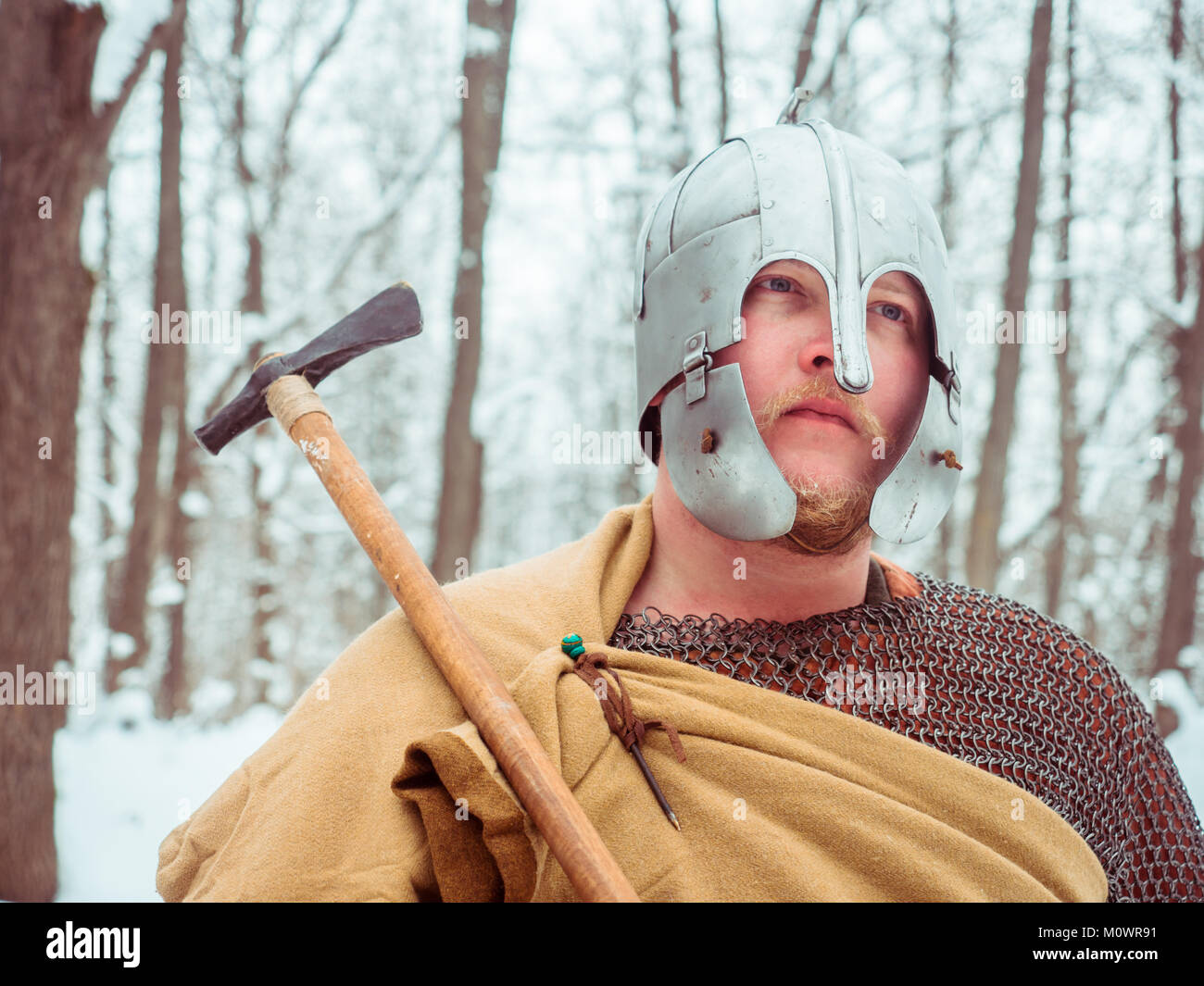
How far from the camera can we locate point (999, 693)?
7.52 feet

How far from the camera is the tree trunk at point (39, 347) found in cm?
397

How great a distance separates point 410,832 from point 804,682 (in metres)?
0.91

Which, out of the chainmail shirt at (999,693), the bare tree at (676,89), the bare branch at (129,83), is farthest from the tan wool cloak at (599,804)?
the bare tree at (676,89)

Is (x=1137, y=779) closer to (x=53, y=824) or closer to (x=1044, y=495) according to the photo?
(x=53, y=824)

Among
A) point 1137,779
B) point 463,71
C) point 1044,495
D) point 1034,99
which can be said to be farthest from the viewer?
point 1044,495

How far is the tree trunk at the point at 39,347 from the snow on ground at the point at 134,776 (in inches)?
11.3

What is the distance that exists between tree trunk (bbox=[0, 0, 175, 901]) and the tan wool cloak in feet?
9.04

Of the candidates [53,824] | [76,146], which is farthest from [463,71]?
[53,824]

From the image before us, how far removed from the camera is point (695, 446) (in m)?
2.17

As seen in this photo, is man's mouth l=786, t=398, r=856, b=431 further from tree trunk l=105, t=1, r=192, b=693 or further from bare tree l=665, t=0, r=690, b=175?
bare tree l=665, t=0, r=690, b=175

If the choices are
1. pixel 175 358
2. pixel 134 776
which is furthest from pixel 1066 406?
pixel 134 776

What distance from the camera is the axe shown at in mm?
1599

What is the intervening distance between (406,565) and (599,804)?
0.58 m
